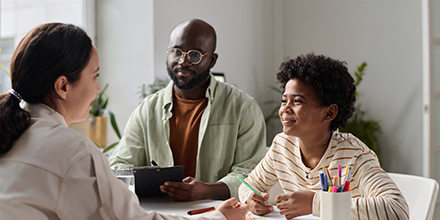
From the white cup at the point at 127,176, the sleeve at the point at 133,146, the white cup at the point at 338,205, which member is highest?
the white cup at the point at 338,205

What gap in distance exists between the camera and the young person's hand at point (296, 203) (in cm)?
116

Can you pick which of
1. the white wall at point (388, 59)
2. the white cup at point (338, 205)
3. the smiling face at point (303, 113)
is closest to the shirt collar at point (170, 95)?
the smiling face at point (303, 113)

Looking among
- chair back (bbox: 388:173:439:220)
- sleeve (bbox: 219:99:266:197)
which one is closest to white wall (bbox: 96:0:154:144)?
sleeve (bbox: 219:99:266:197)

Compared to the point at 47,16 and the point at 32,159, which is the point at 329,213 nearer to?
the point at 32,159

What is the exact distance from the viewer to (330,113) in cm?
135

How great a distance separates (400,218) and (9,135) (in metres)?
1.03

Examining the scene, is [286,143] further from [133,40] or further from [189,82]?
[133,40]

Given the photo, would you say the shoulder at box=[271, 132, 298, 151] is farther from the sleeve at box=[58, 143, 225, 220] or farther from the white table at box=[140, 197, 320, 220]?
the sleeve at box=[58, 143, 225, 220]

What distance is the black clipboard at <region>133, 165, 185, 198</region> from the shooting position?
1.40m

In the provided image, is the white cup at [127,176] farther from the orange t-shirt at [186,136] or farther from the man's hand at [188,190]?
the orange t-shirt at [186,136]

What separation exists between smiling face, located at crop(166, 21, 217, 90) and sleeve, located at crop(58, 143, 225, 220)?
1.10m

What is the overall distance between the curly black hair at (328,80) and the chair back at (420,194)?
1.45 ft

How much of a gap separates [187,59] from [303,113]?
2.80 ft

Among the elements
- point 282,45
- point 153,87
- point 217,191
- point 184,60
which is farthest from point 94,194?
point 282,45
